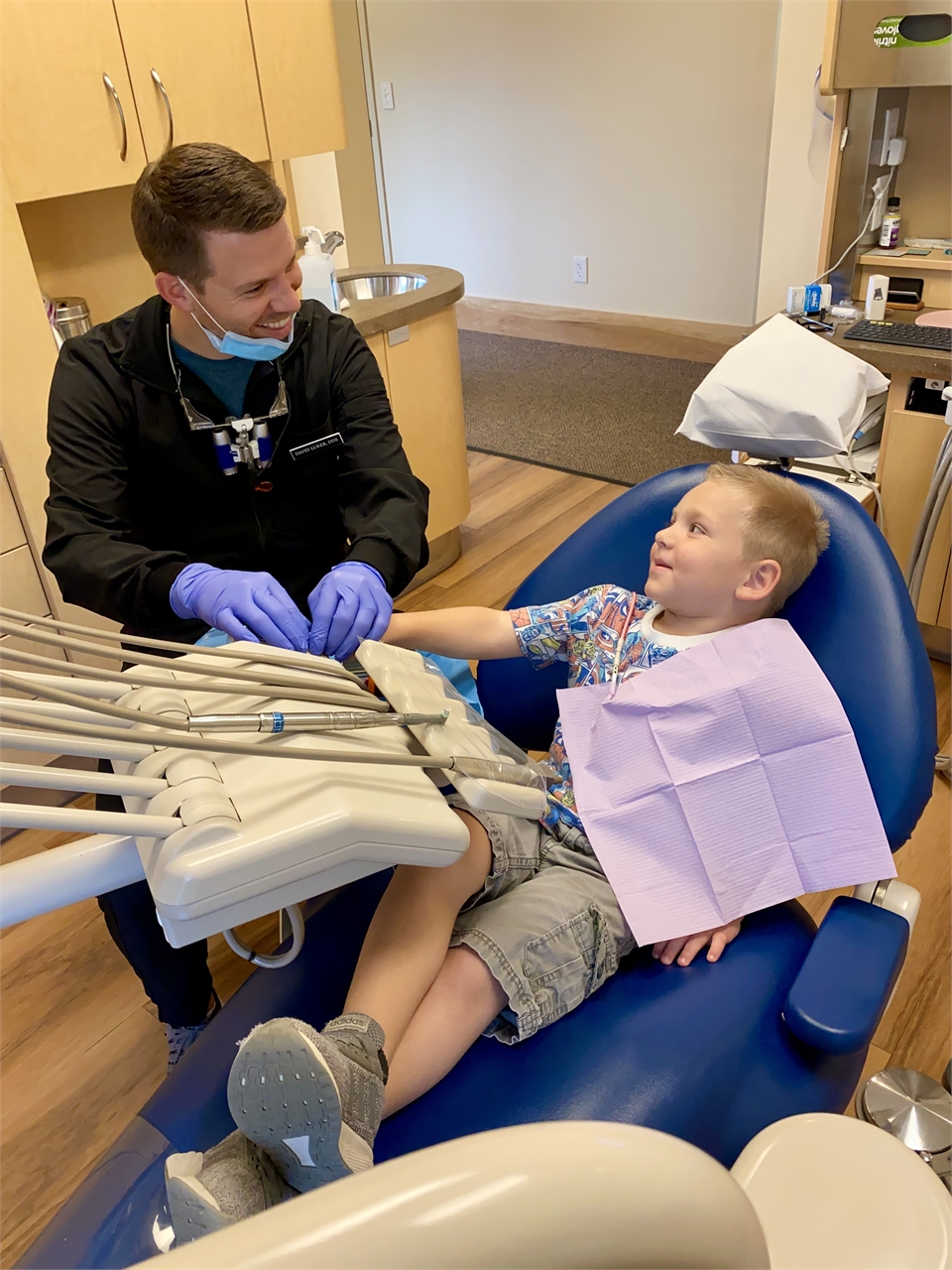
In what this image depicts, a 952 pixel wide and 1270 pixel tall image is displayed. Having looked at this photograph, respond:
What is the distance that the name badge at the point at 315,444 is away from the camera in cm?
148

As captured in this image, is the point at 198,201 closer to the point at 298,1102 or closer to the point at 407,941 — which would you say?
the point at 407,941

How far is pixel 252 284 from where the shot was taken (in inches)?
50.8

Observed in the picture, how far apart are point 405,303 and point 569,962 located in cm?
197

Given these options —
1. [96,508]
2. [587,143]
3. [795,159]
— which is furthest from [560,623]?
[587,143]

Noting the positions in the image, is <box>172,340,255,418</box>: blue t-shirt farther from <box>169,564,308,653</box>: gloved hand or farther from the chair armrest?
the chair armrest

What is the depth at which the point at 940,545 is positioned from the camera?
216 centimetres

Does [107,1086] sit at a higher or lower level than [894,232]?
lower

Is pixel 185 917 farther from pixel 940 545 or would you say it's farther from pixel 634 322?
pixel 634 322

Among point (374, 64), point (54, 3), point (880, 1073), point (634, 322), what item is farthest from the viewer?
point (374, 64)

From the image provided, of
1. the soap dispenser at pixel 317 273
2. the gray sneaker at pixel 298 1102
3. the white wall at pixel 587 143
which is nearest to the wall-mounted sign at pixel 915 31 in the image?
the soap dispenser at pixel 317 273

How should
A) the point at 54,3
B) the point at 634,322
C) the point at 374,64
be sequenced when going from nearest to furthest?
the point at 54,3 < the point at 634,322 < the point at 374,64

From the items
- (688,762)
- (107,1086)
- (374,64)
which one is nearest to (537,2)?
(374,64)

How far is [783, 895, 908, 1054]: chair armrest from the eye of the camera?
35.5 inches

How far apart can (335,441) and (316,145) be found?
1414mm
